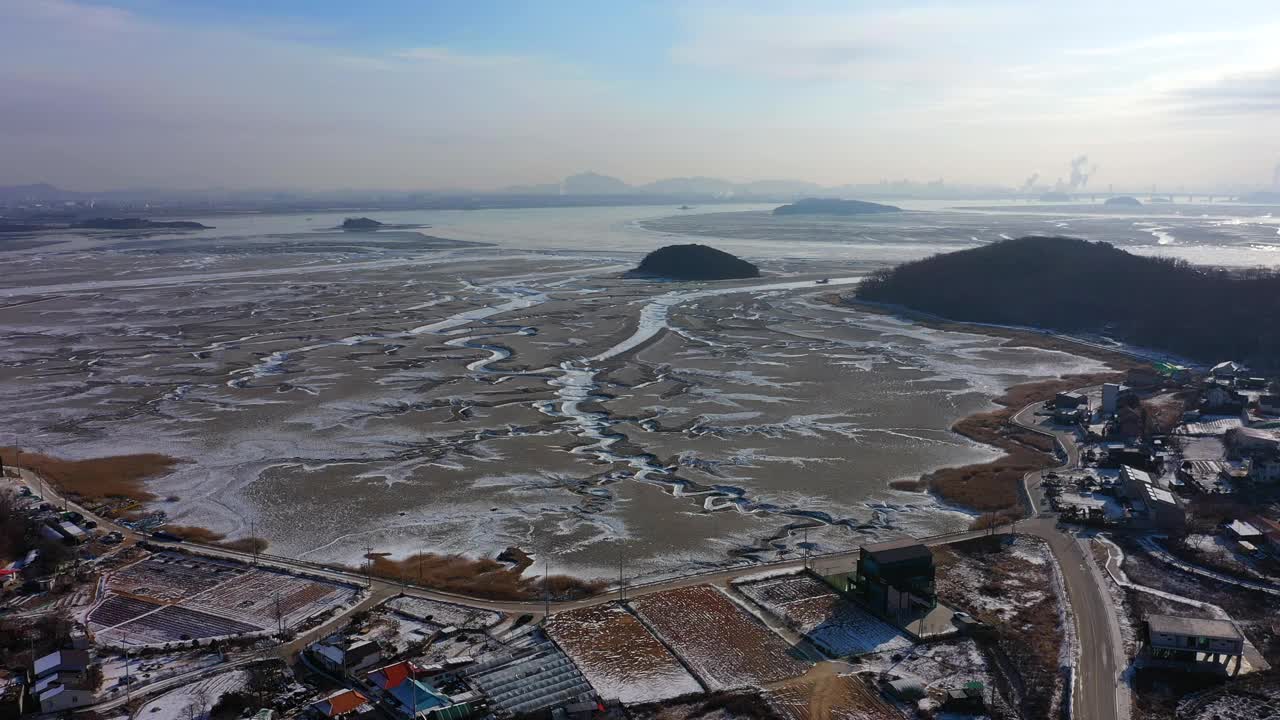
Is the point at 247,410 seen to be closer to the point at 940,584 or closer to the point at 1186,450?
the point at 940,584

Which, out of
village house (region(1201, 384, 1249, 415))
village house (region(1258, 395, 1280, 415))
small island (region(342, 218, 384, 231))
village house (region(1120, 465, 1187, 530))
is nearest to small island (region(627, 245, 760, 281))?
village house (region(1201, 384, 1249, 415))

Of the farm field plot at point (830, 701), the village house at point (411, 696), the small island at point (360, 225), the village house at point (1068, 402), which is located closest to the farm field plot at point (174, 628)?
the village house at point (411, 696)

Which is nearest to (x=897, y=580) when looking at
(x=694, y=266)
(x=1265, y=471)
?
(x=1265, y=471)

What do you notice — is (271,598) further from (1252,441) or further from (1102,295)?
(1102,295)

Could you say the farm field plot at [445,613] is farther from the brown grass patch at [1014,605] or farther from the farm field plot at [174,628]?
the brown grass patch at [1014,605]

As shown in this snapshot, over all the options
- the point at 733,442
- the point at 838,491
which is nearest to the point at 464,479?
the point at 733,442

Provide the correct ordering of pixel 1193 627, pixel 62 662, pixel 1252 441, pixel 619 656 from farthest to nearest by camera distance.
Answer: pixel 1252 441 → pixel 619 656 → pixel 1193 627 → pixel 62 662
